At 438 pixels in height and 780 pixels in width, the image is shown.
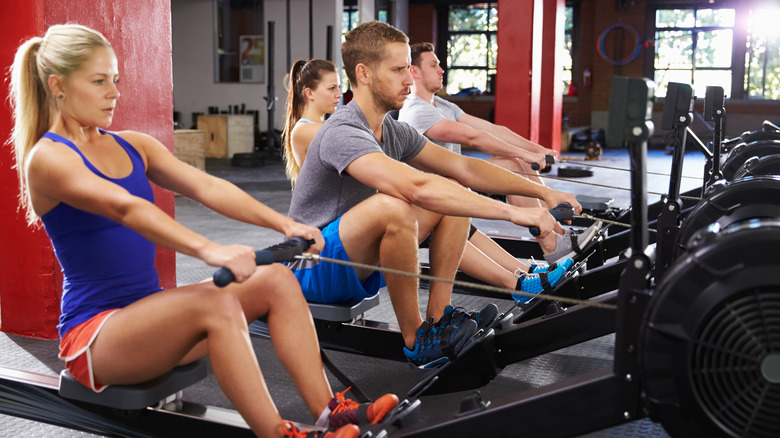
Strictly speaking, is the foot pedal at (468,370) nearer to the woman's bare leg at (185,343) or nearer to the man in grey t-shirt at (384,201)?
the man in grey t-shirt at (384,201)

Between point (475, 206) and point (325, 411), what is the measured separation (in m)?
0.64

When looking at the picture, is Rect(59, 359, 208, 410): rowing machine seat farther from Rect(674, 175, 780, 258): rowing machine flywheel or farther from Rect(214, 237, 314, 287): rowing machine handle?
Rect(674, 175, 780, 258): rowing machine flywheel

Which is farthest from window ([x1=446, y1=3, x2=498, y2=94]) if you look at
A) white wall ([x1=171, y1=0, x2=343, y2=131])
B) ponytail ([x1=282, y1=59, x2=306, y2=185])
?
ponytail ([x1=282, y1=59, x2=306, y2=185])

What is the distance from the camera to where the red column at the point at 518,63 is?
7551mm

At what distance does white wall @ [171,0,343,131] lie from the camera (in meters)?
12.0

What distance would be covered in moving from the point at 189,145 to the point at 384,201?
662 cm

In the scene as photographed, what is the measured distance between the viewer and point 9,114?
112 inches

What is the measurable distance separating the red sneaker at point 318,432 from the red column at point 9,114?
5.42 ft

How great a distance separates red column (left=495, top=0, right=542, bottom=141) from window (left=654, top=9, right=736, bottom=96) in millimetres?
6594

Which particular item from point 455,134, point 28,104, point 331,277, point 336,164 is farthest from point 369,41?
point 455,134

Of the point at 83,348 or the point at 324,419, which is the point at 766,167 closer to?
the point at 324,419

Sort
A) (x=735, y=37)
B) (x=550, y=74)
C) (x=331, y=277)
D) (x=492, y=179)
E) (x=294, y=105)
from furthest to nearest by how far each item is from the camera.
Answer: (x=735, y=37) → (x=550, y=74) → (x=294, y=105) → (x=492, y=179) → (x=331, y=277)

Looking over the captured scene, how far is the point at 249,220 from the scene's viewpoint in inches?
73.8

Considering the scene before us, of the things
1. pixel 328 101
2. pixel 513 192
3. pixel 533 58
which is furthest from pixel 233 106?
pixel 513 192
